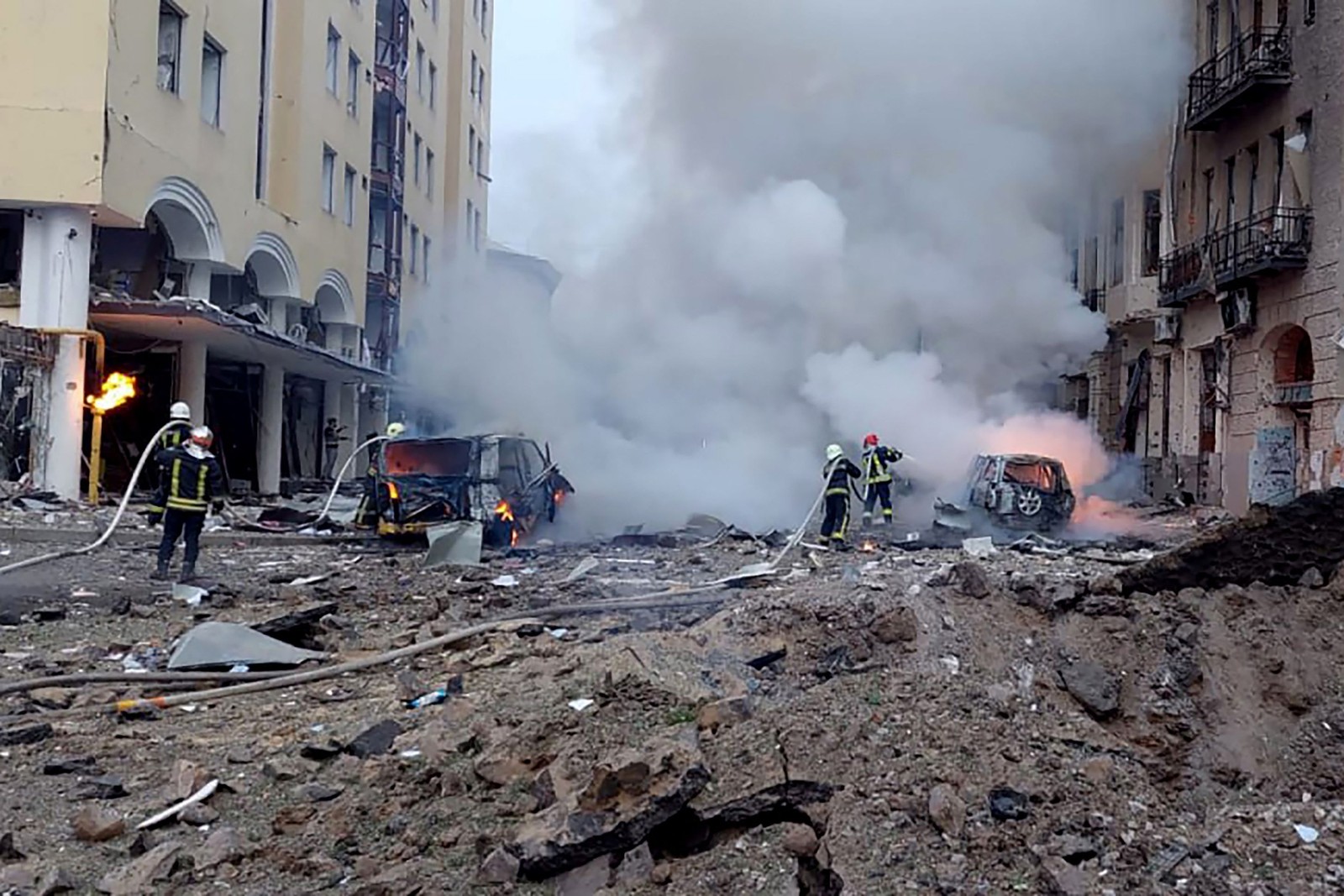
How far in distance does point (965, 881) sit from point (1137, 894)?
1.72ft

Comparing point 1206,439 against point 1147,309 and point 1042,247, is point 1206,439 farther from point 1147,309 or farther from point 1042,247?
point 1042,247

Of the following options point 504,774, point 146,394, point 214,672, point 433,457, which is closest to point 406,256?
point 146,394

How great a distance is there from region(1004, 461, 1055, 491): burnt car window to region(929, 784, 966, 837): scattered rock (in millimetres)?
13977

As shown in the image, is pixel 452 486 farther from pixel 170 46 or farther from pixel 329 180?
pixel 329 180

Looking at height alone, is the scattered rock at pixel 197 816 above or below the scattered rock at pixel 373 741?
below

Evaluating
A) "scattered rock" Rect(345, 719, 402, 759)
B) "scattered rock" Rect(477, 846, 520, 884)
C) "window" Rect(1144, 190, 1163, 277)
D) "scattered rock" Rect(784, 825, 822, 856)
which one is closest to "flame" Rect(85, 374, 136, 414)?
"scattered rock" Rect(345, 719, 402, 759)

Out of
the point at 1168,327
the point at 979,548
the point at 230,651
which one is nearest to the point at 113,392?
the point at 230,651

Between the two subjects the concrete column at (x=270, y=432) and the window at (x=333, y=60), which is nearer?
the concrete column at (x=270, y=432)

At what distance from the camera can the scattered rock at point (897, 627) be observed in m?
6.58

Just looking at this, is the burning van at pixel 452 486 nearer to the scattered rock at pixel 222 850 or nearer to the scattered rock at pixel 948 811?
the scattered rock at pixel 222 850

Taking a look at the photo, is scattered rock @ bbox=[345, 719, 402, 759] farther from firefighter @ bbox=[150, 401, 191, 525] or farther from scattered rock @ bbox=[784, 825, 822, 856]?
firefighter @ bbox=[150, 401, 191, 525]

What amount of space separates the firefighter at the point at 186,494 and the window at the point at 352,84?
1955cm

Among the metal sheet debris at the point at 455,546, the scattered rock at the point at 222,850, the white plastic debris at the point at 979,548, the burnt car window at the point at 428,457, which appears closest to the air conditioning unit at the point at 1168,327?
the white plastic debris at the point at 979,548

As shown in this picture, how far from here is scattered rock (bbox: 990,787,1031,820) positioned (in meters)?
4.31
